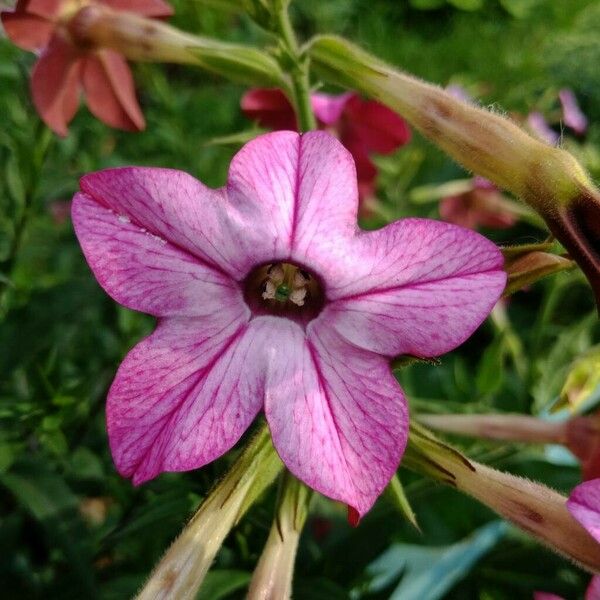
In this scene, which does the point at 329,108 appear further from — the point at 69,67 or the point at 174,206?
the point at 174,206

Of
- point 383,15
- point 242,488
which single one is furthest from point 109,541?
point 383,15

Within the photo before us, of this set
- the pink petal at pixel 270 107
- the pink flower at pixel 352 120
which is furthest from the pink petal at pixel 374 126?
the pink petal at pixel 270 107

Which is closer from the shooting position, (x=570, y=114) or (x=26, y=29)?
(x=26, y=29)

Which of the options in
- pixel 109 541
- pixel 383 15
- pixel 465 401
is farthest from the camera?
pixel 383 15

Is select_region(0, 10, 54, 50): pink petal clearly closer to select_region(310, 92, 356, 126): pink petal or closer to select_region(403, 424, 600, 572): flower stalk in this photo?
select_region(310, 92, 356, 126): pink petal

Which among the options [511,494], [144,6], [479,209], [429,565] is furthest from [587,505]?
[479,209]

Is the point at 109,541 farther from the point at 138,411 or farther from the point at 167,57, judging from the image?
the point at 167,57

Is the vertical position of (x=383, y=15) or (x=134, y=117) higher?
(x=134, y=117)

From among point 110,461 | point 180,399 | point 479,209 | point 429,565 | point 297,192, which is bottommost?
point 110,461
